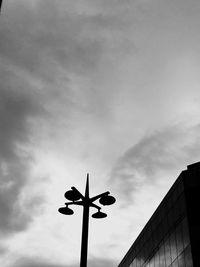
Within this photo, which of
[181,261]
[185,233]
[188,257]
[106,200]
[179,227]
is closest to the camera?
[106,200]

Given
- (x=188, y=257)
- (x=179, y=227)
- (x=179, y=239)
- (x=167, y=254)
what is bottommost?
(x=188, y=257)

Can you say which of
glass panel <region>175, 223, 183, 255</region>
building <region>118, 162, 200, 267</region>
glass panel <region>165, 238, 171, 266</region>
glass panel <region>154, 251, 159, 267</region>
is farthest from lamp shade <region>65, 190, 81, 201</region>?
glass panel <region>154, 251, 159, 267</region>

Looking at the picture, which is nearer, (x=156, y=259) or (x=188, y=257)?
(x=188, y=257)

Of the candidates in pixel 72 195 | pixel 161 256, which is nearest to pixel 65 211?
pixel 72 195

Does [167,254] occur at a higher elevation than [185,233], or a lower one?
lower

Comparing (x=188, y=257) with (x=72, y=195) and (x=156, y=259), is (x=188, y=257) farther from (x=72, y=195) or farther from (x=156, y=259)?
(x=72, y=195)

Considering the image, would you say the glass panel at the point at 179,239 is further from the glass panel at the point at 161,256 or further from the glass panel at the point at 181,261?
the glass panel at the point at 161,256

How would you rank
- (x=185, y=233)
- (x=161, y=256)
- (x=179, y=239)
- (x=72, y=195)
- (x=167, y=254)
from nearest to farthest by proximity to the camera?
(x=72, y=195) → (x=185, y=233) → (x=179, y=239) → (x=167, y=254) → (x=161, y=256)

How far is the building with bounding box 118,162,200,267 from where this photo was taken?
35781 mm

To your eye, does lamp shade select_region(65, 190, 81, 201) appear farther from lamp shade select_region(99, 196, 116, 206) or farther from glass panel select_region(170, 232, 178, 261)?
glass panel select_region(170, 232, 178, 261)

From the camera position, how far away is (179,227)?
3841cm

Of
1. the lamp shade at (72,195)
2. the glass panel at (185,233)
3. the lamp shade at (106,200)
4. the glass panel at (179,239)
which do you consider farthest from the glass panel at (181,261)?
the lamp shade at (72,195)

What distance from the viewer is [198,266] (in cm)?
3394

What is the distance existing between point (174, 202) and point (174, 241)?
4065 mm
